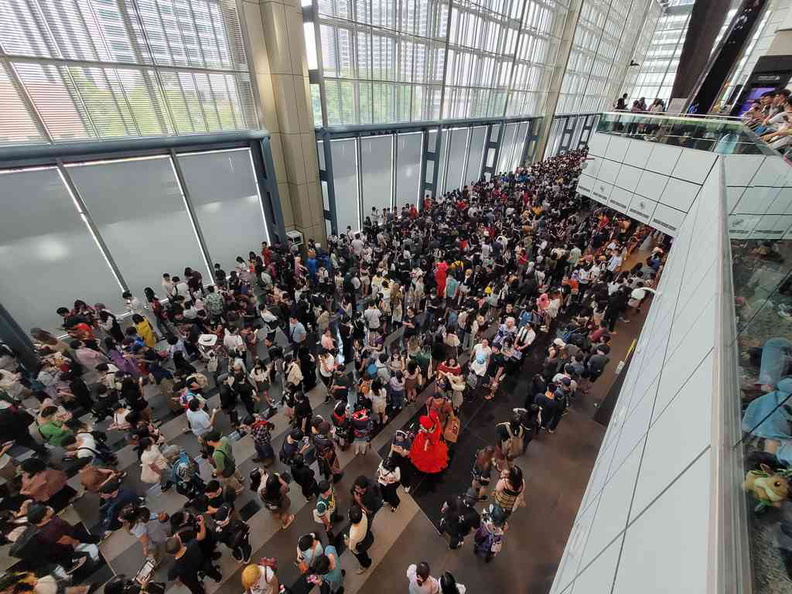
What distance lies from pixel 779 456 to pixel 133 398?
673 centimetres

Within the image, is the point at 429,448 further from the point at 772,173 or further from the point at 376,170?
the point at 376,170

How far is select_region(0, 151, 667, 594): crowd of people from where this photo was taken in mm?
3740

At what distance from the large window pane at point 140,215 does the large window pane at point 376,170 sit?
7.08 m

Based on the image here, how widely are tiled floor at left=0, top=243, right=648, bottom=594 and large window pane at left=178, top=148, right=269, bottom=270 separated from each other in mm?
5099

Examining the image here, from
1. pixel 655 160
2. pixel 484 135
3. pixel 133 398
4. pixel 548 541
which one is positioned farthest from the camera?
pixel 484 135

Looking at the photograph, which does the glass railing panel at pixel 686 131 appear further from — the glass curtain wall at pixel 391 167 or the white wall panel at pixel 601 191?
the glass curtain wall at pixel 391 167

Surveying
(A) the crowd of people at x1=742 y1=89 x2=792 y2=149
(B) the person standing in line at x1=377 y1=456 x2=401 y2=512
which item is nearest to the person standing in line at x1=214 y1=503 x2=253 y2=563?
(B) the person standing in line at x1=377 y1=456 x2=401 y2=512

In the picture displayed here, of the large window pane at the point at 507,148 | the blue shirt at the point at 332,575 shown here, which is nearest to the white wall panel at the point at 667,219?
the large window pane at the point at 507,148

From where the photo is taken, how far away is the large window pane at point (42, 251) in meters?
6.29

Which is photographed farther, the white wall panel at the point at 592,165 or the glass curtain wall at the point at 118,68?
the white wall panel at the point at 592,165

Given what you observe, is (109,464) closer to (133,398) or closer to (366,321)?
(133,398)

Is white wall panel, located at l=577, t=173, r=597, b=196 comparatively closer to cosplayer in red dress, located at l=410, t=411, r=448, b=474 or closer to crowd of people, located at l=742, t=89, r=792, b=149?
crowd of people, located at l=742, t=89, r=792, b=149

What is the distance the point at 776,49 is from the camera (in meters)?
13.5

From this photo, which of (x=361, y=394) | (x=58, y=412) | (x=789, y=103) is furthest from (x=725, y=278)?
(x=789, y=103)
